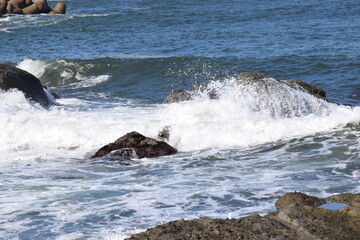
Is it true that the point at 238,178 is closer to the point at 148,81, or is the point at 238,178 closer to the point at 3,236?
the point at 3,236

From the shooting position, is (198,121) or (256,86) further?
(256,86)

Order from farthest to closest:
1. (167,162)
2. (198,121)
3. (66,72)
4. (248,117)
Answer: (66,72) → (198,121) → (248,117) → (167,162)

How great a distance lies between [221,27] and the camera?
29.8 meters

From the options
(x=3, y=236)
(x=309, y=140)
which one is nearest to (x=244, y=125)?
(x=309, y=140)

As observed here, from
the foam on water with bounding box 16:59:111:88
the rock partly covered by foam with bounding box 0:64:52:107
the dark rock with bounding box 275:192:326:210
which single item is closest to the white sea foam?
the foam on water with bounding box 16:59:111:88

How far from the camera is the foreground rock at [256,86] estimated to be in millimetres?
12961

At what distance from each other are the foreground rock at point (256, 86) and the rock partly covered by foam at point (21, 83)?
2930mm

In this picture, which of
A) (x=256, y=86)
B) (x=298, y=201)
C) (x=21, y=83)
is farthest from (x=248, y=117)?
(x=298, y=201)

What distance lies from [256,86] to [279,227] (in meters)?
8.06

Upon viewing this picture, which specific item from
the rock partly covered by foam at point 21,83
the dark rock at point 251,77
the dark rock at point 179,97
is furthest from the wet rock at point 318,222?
the rock partly covered by foam at point 21,83

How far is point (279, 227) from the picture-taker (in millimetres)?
5133

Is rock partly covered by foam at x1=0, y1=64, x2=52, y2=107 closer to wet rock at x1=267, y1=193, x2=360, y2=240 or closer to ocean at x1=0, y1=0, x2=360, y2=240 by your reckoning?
ocean at x1=0, y1=0, x2=360, y2=240

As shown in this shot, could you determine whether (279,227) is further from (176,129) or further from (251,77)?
(251,77)

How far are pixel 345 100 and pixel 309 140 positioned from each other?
4.69 meters
